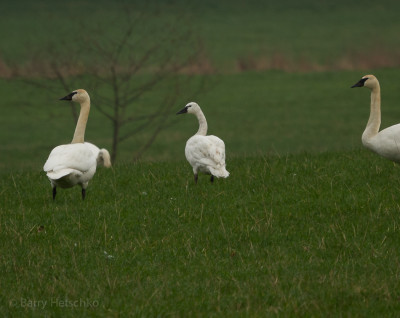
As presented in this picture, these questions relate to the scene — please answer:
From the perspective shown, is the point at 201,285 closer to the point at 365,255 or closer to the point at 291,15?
the point at 365,255

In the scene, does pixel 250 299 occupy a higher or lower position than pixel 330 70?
lower

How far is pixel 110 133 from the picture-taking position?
32.9 metres

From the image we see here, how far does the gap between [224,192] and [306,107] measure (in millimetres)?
26201

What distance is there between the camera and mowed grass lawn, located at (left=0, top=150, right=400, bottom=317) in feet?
22.2

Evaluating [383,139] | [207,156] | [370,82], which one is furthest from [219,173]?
[370,82]

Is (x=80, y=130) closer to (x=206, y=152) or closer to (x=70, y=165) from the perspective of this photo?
(x=70, y=165)

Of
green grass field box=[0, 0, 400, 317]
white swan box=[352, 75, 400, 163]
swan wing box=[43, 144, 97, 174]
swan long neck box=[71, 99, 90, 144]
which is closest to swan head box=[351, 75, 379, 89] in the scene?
white swan box=[352, 75, 400, 163]

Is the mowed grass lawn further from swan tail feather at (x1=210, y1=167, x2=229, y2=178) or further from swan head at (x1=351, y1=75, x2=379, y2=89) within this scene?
swan head at (x1=351, y1=75, x2=379, y2=89)

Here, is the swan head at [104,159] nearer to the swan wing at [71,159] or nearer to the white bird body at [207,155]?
the white bird body at [207,155]

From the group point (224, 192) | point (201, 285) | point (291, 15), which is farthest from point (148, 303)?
point (291, 15)

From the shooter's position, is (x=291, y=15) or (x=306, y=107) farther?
(x=291, y=15)

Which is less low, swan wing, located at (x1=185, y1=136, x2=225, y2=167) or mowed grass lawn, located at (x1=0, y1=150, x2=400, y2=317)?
swan wing, located at (x1=185, y1=136, x2=225, y2=167)

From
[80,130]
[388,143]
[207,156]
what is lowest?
[207,156]

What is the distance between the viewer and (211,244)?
28.3 ft
